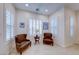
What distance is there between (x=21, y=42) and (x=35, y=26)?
740 mm

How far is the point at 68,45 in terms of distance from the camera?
3.00 m

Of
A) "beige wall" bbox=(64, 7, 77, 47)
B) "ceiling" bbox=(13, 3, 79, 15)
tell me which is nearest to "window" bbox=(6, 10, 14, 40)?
"ceiling" bbox=(13, 3, 79, 15)

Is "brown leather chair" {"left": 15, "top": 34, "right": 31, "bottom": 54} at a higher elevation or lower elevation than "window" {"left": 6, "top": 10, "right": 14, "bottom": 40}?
lower

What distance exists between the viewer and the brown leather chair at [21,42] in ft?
9.07

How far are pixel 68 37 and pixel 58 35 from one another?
1.19 ft

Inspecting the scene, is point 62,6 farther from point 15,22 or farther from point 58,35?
point 15,22

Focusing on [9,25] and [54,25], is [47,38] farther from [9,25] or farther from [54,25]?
[9,25]

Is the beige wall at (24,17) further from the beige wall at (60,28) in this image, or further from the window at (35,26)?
the beige wall at (60,28)

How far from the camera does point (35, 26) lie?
2.94 meters

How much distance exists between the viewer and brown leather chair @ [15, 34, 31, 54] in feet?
9.07

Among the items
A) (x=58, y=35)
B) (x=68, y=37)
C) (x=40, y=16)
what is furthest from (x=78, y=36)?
(x=40, y=16)

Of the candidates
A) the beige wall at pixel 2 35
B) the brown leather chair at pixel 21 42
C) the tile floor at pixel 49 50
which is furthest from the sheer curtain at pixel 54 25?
the beige wall at pixel 2 35

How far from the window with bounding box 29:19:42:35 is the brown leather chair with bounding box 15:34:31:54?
12.8 inches

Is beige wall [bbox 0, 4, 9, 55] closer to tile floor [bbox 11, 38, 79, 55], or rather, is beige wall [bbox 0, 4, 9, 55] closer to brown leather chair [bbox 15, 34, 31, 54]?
tile floor [bbox 11, 38, 79, 55]
